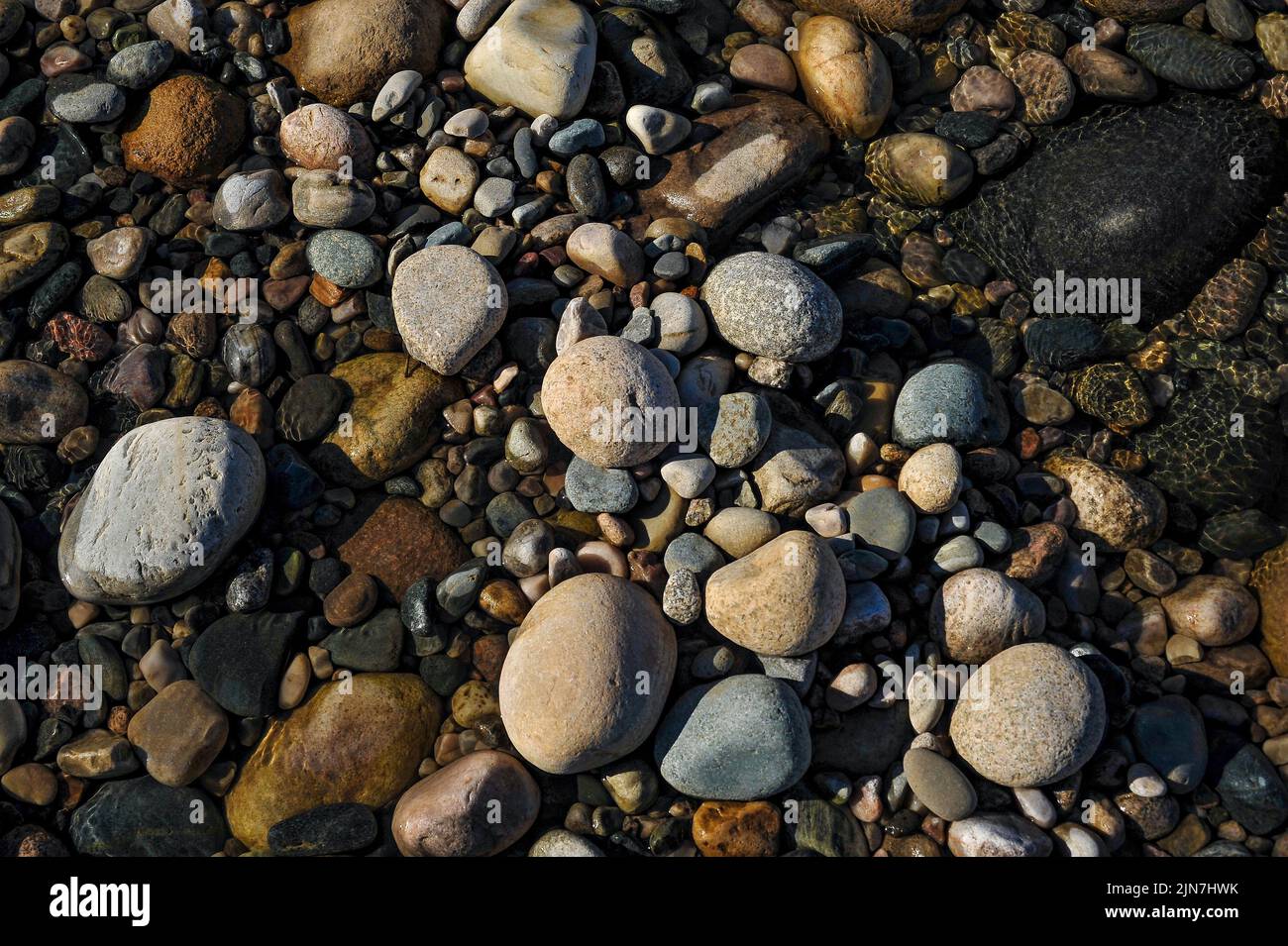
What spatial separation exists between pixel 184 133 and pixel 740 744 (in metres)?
5.38

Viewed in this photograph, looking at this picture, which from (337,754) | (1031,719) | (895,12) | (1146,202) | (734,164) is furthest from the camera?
(895,12)

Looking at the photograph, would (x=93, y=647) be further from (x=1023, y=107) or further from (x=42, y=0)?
(x=1023, y=107)

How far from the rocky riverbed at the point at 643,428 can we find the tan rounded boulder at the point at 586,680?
2 centimetres

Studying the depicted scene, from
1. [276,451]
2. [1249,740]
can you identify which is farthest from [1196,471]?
[276,451]

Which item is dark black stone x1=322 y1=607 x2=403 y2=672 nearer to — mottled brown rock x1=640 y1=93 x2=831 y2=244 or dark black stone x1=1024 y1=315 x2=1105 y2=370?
mottled brown rock x1=640 y1=93 x2=831 y2=244

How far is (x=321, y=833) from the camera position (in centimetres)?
482

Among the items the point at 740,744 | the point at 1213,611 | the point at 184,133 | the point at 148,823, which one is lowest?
the point at 148,823

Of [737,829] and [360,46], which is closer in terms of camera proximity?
[737,829]

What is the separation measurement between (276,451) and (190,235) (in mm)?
1773

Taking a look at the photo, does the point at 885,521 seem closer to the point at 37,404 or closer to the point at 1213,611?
the point at 1213,611

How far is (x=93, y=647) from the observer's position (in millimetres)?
5160

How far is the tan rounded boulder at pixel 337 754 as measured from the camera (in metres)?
4.88
